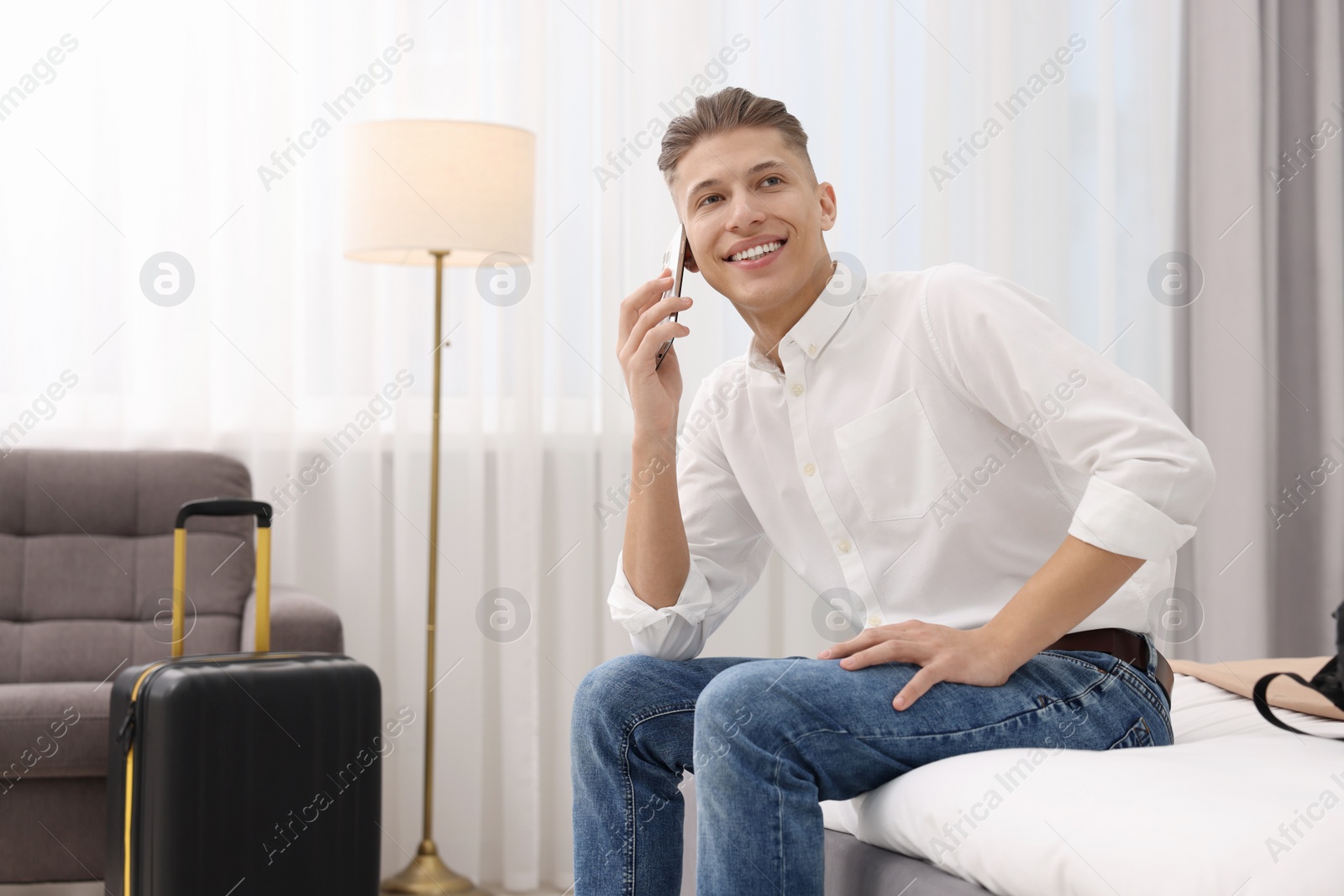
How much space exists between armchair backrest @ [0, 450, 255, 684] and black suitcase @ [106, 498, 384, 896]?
491mm

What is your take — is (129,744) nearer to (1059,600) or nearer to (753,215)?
(753,215)

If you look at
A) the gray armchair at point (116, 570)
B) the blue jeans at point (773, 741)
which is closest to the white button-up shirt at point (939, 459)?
the blue jeans at point (773, 741)

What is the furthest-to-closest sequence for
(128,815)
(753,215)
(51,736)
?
1. (51,736)
2. (128,815)
3. (753,215)

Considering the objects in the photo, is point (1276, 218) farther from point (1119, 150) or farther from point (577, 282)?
point (577, 282)

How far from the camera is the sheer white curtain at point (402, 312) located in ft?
8.29

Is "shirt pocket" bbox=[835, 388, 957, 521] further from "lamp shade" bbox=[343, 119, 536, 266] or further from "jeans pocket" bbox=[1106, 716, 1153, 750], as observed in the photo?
"lamp shade" bbox=[343, 119, 536, 266]

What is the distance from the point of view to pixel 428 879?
2320 mm

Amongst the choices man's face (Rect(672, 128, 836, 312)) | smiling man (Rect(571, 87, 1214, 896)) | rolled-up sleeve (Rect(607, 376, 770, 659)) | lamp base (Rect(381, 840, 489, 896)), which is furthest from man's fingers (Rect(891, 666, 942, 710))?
lamp base (Rect(381, 840, 489, 896))

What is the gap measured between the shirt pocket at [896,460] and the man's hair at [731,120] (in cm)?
33

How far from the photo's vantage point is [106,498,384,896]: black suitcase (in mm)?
1665

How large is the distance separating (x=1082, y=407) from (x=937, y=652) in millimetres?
272

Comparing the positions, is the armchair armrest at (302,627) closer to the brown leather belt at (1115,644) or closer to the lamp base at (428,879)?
the lamp base at (428,879)

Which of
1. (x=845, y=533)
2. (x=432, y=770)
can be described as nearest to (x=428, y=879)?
(x=432, y=770)

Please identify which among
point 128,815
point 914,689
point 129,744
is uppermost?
point 914,689
